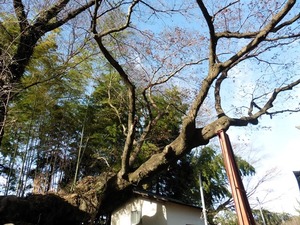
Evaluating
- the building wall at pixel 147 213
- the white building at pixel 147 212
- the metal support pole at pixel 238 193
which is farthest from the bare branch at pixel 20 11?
the building wall at pixel 147 213

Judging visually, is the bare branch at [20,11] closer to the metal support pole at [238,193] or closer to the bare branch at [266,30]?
the bare branch at [266,30]

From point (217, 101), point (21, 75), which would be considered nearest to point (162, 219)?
point (217, 101)

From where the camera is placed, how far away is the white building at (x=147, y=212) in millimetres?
8180

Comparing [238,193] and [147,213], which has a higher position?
[147,213]

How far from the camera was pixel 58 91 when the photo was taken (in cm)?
779

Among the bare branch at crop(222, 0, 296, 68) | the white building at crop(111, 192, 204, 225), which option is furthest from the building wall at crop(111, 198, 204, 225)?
the bare branch at crop(222, 0, 296, 68)

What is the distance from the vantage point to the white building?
8180mm

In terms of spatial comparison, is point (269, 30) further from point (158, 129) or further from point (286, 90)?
point (158, 129)

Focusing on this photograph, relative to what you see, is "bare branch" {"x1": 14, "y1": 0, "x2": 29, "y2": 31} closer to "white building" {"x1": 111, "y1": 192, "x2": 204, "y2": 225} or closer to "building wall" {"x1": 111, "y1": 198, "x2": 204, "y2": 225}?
"white building" {"x1": 111, "y1": 192, "x2": 204, "y2": 225}

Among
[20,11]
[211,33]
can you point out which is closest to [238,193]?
[211,33]

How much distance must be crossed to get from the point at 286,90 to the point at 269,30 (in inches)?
68.9

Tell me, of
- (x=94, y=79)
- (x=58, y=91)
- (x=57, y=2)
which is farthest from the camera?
(x=94, y=79)

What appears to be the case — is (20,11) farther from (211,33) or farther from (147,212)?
(147,212)

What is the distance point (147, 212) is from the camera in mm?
8422
